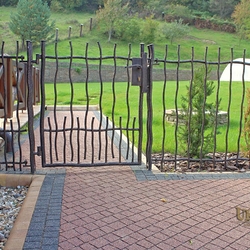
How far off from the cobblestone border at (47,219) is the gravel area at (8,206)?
0.26 m

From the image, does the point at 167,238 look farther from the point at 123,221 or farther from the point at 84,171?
the point at 84,171

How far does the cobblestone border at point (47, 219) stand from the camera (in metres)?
3.25

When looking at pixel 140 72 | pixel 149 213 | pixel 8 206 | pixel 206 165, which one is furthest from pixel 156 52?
pixel 149 213

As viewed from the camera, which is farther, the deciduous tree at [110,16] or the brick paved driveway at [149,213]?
the deciduous tree at [110,16]

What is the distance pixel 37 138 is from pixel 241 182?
15.0 feet

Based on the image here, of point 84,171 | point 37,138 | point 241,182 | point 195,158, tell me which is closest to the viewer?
point 241,182

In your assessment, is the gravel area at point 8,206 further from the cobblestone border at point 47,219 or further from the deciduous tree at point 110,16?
the deciduous tree at point 110,16

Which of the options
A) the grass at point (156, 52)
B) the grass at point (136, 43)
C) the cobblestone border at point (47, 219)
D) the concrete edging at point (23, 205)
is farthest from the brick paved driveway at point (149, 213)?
the grass at point (136, 43)

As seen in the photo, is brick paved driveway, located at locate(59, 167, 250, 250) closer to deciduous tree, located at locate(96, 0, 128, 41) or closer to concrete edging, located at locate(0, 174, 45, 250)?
concrete edging, located at locate(0, 174, 45, 250)

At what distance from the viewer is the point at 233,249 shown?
3.21 meters

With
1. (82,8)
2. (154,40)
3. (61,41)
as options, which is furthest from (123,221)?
(82,8)

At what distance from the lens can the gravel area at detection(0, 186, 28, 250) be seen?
3.67 metres

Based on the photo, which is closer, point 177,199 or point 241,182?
point 177,199

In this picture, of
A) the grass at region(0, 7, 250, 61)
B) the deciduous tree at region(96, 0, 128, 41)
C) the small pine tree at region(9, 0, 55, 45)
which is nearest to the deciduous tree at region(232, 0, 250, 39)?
the grass at region(0, 7, 250, 61)
